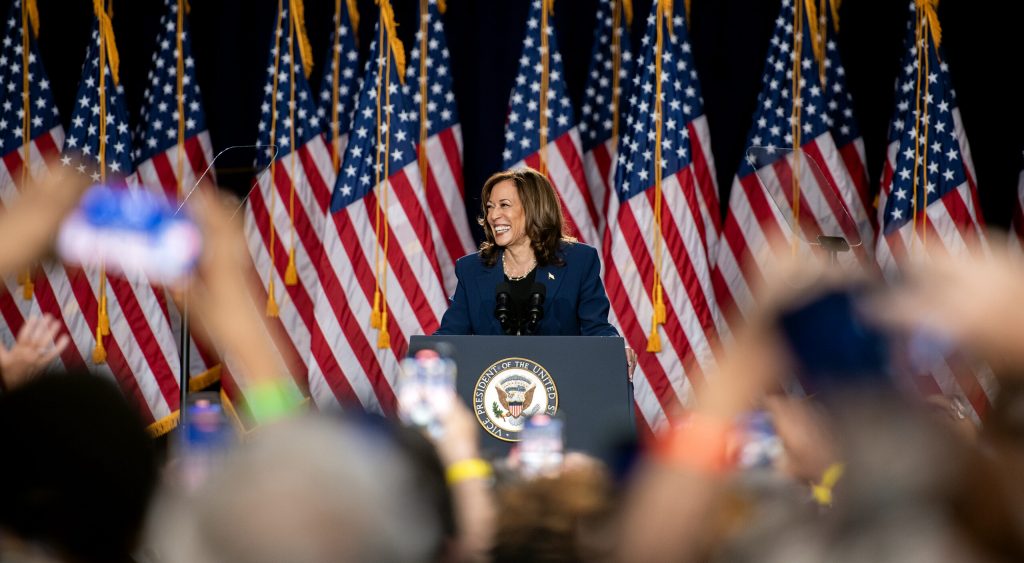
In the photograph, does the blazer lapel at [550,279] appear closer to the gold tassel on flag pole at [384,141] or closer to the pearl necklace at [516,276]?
the pearl necklace at [516,276]

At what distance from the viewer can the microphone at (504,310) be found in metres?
3.43

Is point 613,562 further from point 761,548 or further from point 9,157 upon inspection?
point 9,157

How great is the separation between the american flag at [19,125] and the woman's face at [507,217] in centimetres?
313

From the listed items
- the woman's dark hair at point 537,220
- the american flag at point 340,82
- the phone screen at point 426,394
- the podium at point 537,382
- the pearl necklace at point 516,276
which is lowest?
the podium at point 537,382

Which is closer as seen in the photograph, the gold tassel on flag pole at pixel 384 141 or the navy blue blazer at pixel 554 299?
the navy blue blazer at pixel 554 299

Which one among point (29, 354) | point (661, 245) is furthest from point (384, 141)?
point (29, 354)

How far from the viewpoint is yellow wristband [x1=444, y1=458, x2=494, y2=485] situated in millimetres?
1266

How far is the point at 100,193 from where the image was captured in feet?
5.25

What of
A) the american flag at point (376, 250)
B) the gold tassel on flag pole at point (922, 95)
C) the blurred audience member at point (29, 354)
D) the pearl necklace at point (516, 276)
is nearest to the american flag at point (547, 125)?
→ the american flag at point (376, 250)

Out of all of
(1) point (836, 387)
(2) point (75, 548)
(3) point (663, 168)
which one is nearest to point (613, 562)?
(1) point (836, 387)

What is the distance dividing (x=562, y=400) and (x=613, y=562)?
1.79 meters

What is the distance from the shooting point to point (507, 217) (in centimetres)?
391

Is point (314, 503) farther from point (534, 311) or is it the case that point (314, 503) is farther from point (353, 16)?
point (353, 16)

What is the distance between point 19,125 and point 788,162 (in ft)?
13.4
